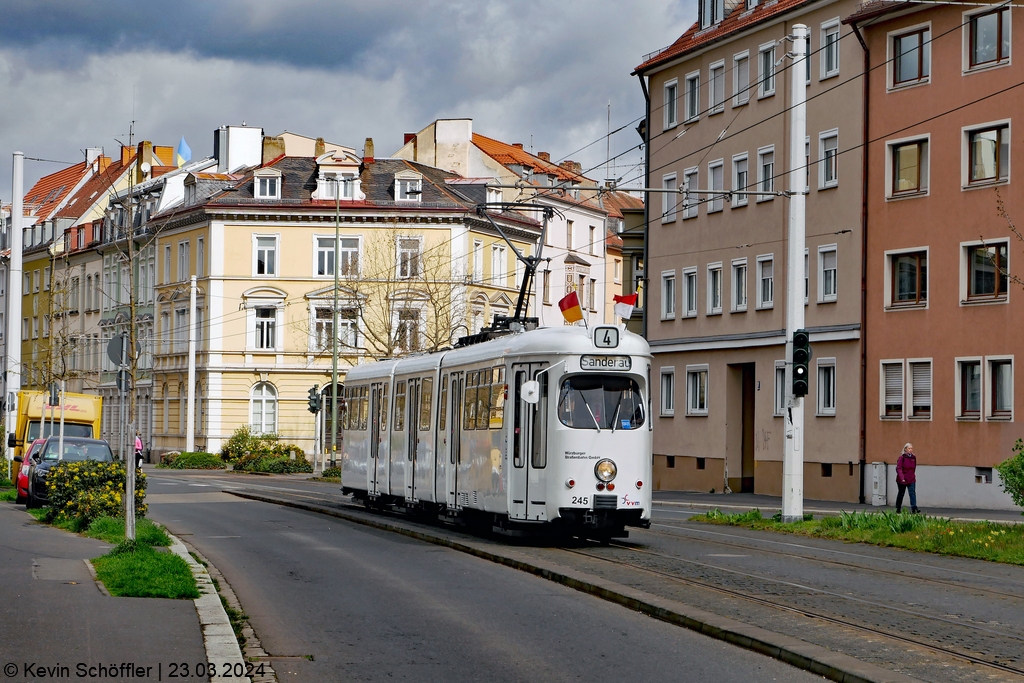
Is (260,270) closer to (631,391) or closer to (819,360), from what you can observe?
(819,360)

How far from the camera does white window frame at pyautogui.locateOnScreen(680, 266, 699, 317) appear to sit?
4986 cm

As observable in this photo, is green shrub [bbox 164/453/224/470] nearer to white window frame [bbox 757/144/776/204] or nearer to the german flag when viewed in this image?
white window frame [bbox 757/144/776/204]

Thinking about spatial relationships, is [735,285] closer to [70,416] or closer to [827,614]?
[70,416]

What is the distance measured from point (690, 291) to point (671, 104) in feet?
21.9

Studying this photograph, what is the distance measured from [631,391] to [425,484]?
6.05 metres

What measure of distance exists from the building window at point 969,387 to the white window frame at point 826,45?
972cm

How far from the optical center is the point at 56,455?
104 ft

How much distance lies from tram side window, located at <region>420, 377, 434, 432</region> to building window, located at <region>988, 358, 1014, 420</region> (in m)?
17.2

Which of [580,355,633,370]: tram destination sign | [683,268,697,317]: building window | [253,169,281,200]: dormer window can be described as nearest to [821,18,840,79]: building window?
[683,268,697,317]: building window

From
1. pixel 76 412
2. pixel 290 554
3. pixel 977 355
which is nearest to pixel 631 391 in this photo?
pixel 290 554

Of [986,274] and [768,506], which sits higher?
[986,274]

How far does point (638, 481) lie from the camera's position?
21406 millimetres

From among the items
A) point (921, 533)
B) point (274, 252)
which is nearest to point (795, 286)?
point (921, 533)

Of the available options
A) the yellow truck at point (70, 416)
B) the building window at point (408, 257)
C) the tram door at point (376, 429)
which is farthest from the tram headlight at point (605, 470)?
the building window at point (408, 257)
